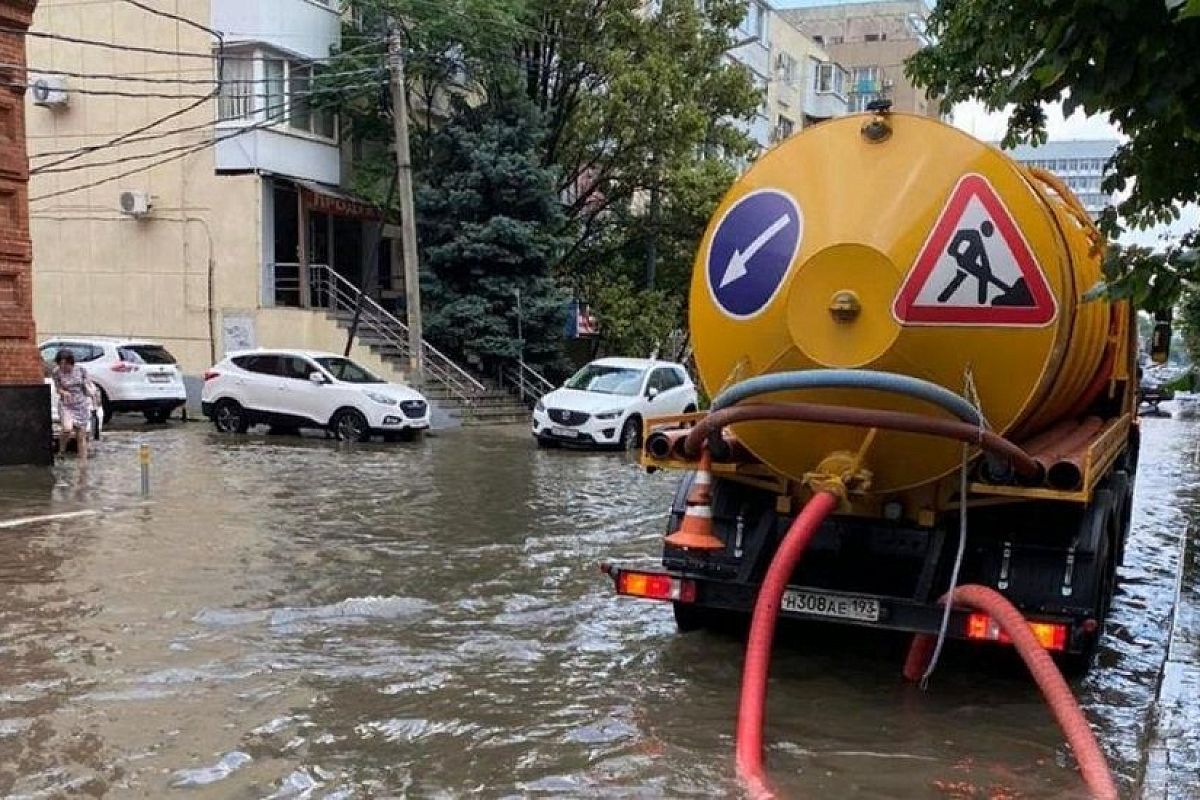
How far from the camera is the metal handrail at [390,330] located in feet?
86.5

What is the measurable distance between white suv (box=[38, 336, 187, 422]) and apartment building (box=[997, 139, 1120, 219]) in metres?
16.4

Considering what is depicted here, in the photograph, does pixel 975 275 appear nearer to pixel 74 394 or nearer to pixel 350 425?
pixel 74 394

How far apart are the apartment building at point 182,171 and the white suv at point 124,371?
3.65m

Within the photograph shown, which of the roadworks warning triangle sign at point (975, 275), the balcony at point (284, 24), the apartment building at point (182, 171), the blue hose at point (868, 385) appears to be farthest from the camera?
the apartment building at point (182, 171)

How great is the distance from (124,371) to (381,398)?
218 inches

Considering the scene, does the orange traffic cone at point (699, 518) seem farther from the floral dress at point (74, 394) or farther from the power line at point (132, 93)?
the power line at point (132, 93)

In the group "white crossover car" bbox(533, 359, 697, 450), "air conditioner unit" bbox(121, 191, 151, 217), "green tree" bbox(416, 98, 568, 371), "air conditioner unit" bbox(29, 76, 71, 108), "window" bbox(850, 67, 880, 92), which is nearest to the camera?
"white crossover car" bbox(533, 359, 697, 450)

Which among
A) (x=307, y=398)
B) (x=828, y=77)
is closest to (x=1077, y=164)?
(x=307, y=398)

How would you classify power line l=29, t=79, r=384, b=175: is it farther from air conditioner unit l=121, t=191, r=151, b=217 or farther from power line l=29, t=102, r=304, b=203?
air conditioner unit l=121, t=191, r=151, b=217

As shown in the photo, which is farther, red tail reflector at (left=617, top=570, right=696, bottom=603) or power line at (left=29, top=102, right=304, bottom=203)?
power line at (left=29, top=102, right=304, bottom=203)

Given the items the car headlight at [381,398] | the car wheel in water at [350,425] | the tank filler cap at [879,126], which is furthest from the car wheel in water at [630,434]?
the tank filler cap at [879,126]

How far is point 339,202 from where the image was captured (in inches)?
1101

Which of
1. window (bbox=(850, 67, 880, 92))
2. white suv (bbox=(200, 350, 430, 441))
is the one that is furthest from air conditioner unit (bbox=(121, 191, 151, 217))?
window (bbox=(850, 67, 880, 92))

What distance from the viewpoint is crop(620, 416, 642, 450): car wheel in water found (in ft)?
65.7
